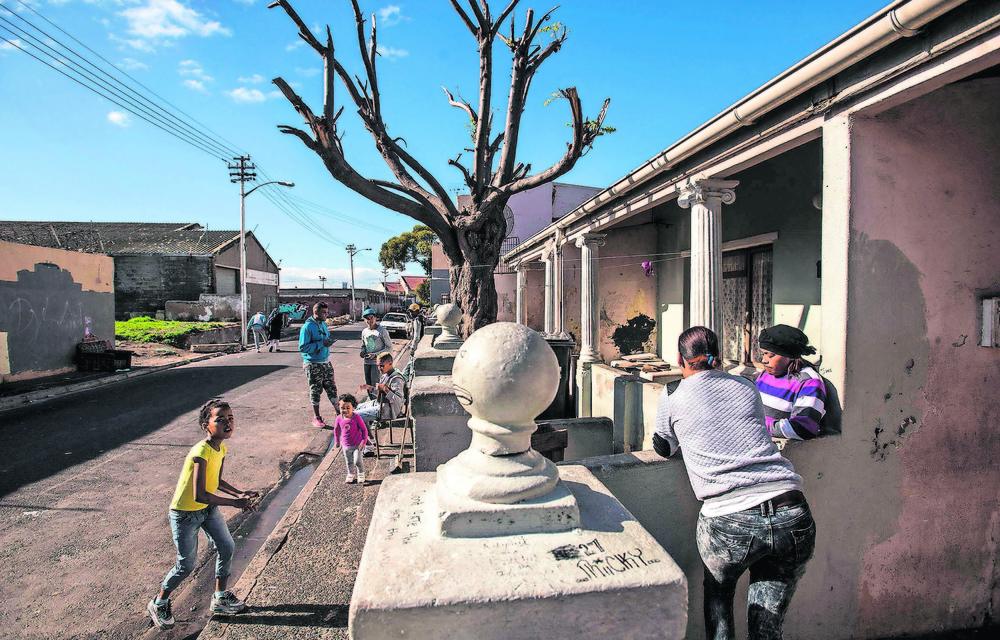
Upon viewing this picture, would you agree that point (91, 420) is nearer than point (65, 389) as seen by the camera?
Yes

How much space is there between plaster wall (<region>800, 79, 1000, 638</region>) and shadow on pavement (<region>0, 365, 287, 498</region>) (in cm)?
727

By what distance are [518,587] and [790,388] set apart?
2081mm

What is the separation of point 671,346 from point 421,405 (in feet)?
23.7

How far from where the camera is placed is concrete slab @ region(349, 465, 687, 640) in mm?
1302

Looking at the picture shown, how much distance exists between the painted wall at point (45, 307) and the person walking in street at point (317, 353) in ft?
27.7

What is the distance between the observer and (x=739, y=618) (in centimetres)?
269

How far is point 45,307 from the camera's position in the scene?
11555 millimetres

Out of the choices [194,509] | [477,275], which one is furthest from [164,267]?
[194,509]

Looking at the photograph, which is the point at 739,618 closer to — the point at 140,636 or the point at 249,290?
the point at 140,636

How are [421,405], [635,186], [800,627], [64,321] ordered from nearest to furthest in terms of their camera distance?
[800,627], [421,405], [635,186], [64,321]

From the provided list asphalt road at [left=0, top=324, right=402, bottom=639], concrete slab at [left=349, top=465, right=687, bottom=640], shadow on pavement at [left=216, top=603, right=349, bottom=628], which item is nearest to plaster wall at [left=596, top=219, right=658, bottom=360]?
asphalt road at [left=0, top=324, right=402, bottom=639]

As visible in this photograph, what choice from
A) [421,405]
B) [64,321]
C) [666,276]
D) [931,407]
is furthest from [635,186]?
[64,321]

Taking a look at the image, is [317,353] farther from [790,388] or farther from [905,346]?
[905,346]

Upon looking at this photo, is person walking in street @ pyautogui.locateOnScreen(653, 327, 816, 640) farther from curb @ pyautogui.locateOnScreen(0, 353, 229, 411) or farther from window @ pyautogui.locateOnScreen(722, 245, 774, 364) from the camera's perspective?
curb @ pyautogui.locateOnScreen(0, 353, 229, 411)
